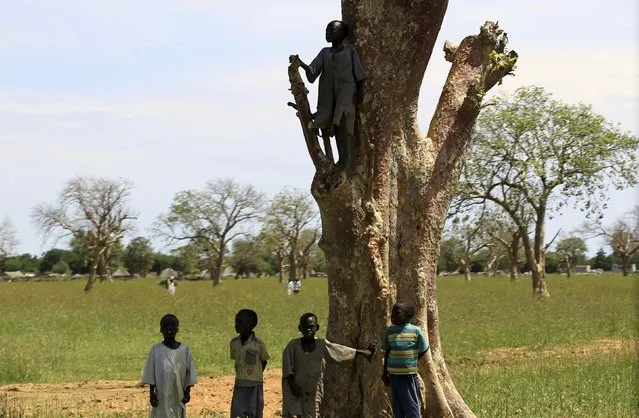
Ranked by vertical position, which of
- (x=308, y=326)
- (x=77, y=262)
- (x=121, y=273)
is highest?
(x=77, y=262)

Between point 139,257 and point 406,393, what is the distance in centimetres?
10510

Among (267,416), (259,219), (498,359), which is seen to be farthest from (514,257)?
(267,416)

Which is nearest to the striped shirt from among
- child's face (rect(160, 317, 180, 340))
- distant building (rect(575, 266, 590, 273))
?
child's face (rect(160, 317, 180, 340))

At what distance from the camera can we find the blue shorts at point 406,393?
8.34 metres

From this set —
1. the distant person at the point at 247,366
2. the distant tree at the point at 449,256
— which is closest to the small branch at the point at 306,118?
the distant person at the point at 247,366

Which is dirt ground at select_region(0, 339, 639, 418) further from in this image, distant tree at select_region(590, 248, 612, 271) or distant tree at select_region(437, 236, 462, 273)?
distant tree at select_region(590, 248, 612, 271)

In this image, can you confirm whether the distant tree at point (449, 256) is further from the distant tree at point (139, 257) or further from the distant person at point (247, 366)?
the distant person at point (247, 366)

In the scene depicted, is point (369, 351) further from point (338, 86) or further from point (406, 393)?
point (338, 86)

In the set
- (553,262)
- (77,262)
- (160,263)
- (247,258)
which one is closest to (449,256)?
(553,262)

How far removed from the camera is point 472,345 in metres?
18.5

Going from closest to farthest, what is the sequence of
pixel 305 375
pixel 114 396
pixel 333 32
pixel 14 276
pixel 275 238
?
1. pixel 305 375
2. pixel 333 32
3. pixel 114 396
4. pixel 275 238
5. pixel 14 276

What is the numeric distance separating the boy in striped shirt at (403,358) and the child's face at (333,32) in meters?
2.55

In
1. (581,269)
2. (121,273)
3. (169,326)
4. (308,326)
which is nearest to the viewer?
(169,326)

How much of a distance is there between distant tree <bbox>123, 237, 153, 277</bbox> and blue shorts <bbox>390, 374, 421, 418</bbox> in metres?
103
